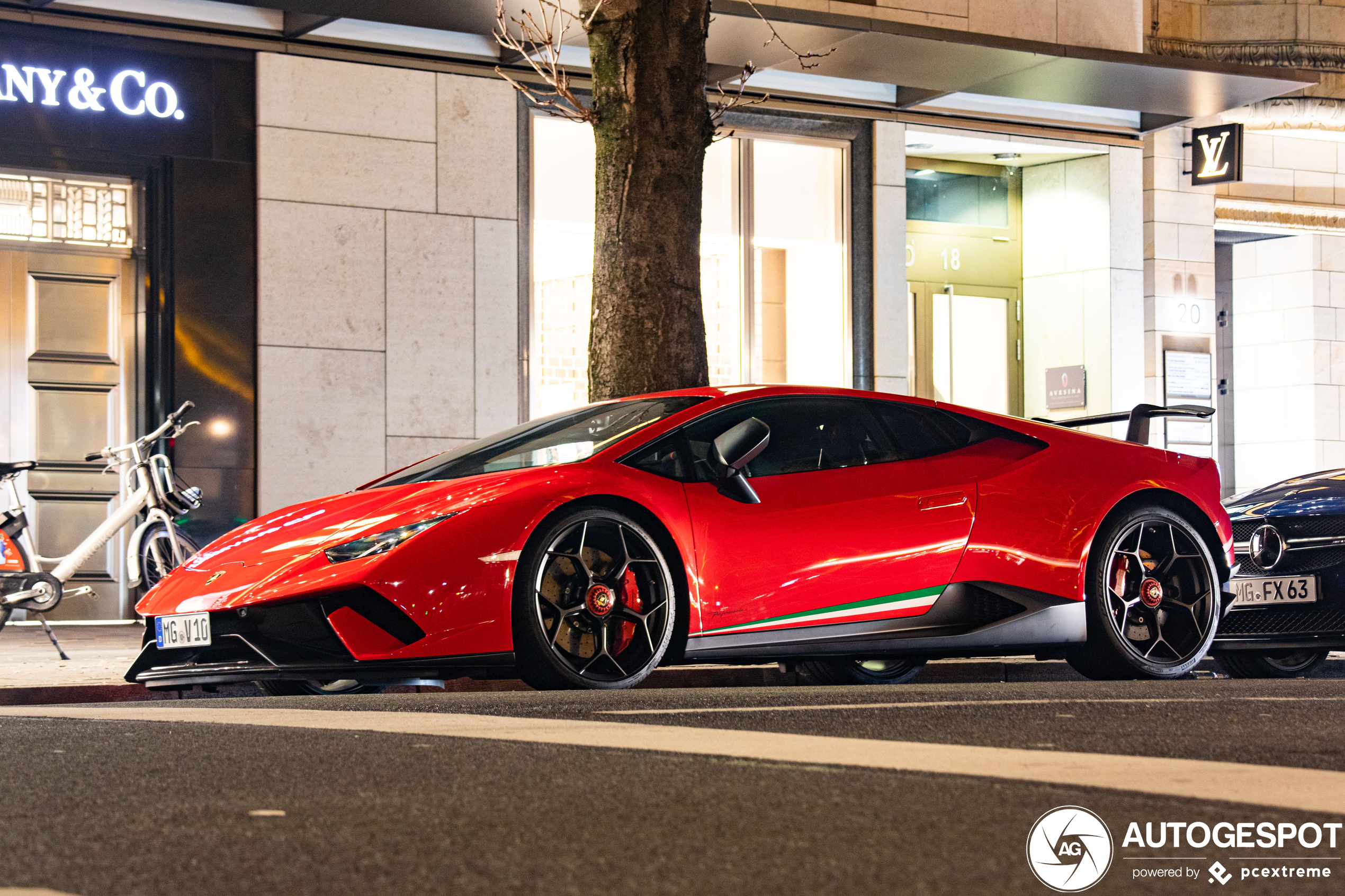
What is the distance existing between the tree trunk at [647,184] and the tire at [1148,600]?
3.14 metres

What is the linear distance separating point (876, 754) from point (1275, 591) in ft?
14.1

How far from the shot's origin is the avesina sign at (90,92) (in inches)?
495

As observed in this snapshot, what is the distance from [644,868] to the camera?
8.50 feet

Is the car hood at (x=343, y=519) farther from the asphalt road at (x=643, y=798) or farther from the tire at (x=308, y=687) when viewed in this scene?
the asphalt road at (x=643, y=798)

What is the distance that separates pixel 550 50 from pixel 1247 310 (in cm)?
1335

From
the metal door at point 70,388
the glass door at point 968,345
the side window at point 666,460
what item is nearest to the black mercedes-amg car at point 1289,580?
the side window at point 666,460

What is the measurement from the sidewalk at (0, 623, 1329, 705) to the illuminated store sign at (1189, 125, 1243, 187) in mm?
8646

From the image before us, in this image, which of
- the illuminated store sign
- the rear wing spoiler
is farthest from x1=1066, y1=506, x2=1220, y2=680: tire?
the illuminated store sign

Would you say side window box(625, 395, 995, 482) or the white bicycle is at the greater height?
side window box(625, 395, 995, 482)

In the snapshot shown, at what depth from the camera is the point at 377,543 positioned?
18.7 ft

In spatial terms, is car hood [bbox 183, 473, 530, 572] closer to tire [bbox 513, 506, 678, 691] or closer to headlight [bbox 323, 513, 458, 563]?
headlight [bbox 323, 513, 458, 563]

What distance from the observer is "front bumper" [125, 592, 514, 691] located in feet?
18.4

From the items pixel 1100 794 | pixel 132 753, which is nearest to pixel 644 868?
pixel 1100 794

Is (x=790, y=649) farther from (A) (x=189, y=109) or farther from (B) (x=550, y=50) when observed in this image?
(A) (x=189, y=109)
